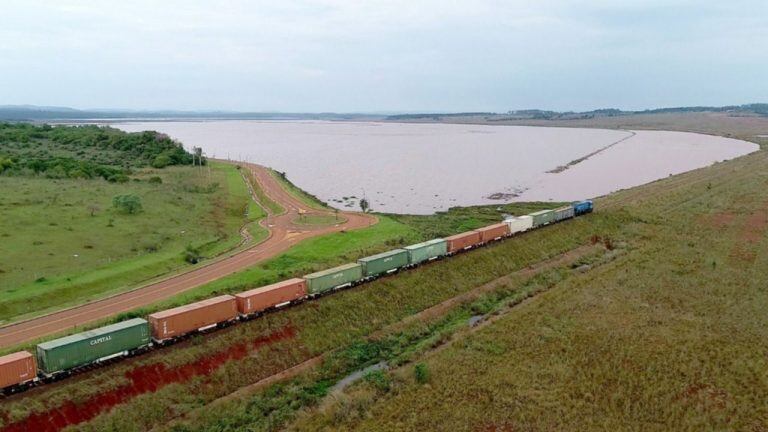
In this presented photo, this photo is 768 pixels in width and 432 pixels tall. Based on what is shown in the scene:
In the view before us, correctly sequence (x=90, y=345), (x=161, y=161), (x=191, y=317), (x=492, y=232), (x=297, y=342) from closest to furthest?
(x=90, y=345) → (x=191, y=317) → (x=297, y=342) → (x=492, y=232) → (x=161, y=161)

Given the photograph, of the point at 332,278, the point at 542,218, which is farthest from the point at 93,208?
the point at 542,218

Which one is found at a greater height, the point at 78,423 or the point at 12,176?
the point at 12,176

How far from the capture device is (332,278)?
136ft

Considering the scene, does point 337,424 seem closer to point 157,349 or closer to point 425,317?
point 157,349

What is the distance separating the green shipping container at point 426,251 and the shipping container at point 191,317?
17.5 metres

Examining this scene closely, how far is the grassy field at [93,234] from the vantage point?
42094 mm

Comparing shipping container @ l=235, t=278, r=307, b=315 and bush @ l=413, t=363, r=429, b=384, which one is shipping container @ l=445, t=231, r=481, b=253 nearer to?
shipping container @ l=235, t=278, r=307, b=315

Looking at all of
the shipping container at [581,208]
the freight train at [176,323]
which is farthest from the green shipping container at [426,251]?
the shipping container at [581,208]

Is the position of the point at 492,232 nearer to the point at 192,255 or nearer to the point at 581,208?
the point at 581,208

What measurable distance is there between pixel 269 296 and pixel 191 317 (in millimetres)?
5592

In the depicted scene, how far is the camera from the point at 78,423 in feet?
87.9

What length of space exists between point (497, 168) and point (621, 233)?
7404 centimetres

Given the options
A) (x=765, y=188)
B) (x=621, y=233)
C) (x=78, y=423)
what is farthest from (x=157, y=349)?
(x=765, y=188)

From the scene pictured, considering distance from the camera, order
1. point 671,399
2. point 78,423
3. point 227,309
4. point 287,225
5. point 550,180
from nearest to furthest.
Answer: point 78,423 → point 671,399 → point 227,309 → point 287,225 → point 550,180
